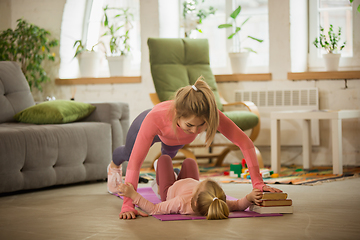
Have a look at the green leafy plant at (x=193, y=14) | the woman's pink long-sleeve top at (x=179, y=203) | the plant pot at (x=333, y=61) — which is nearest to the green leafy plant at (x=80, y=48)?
the green leafy plant at (x=193, y=14)

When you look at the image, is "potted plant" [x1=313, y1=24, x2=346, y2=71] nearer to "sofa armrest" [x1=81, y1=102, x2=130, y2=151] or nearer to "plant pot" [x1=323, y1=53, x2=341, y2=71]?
"plant pot" [x1=323, y1=53, x2=341, y2=71]

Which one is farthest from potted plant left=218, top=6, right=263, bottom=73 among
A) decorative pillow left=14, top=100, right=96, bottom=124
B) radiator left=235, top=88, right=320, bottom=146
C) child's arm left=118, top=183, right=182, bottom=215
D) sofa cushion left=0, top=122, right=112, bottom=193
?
child's arm left=118, top=183, right=182, bottom=215

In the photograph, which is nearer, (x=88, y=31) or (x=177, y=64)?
(x=177, y=64)

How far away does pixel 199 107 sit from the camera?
161 centimetres

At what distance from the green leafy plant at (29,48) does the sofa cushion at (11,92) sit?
1.18m

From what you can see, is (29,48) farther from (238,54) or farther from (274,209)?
(274,209)

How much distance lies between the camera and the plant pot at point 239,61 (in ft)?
12.9

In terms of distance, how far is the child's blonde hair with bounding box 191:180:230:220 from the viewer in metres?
1.63

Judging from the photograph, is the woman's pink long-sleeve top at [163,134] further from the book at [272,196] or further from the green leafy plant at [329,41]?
the green leafy plant at [329,41]

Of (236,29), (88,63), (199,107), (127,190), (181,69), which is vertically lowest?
(127,190)

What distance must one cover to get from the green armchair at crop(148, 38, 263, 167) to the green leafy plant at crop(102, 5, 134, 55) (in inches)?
31.6

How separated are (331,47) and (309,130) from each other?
34.1 inches

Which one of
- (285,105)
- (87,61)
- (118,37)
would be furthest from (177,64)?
(87,61)

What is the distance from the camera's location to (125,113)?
3090 millimetres
